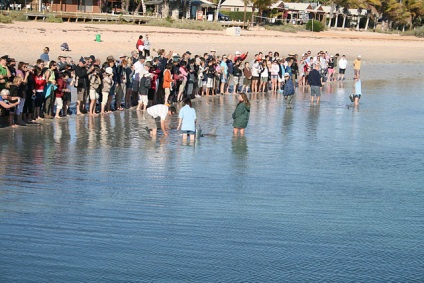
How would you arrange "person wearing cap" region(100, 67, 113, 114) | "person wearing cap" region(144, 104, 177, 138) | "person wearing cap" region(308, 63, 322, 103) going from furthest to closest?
"person wearing cap" region(308, 63, 322, 103) → "person wearing cap" region(100, 67, 113, 114) → "person wearing cap" region(144, 104, 177, 138)

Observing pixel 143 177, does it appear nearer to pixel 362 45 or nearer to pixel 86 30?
pixel 86 30

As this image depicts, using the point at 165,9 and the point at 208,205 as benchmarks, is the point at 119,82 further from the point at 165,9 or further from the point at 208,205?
the point at 165,9

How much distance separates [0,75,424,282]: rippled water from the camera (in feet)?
30.5

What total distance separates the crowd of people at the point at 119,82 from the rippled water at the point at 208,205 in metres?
0.77

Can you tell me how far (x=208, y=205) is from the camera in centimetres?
1214

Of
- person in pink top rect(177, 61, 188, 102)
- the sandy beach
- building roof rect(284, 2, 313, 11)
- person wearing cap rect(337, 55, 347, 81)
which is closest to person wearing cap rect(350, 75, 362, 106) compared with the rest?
person in pink top rect(177, 61, 188, 102)

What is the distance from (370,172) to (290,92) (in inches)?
472

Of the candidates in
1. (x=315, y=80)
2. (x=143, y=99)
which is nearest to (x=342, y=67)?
(x=315, y=80)

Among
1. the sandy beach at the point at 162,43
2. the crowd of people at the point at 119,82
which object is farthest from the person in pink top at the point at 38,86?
the sandy beach at the point at 162,43

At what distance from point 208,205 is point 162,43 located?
41295 mm

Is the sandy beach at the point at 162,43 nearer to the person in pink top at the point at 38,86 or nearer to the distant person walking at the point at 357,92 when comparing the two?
the distant person walking at the point at 357,92

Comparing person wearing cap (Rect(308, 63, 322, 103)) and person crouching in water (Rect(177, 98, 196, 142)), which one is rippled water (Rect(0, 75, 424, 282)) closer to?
person crouching in water (Rect(177, 98, 196, 142))

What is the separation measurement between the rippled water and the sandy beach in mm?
19311

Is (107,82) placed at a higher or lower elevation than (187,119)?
higher
